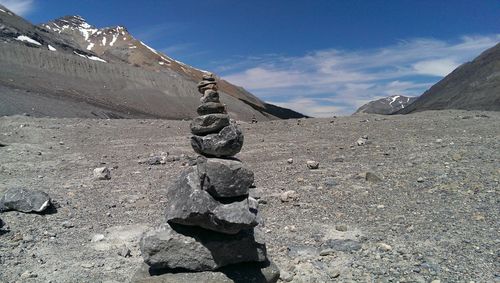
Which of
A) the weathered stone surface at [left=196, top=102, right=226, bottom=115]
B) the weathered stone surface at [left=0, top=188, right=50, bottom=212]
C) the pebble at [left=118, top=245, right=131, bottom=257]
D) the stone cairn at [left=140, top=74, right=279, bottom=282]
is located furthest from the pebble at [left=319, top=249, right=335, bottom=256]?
the weathered stone surface at [left=0, top=188, right=50, bottom=212]

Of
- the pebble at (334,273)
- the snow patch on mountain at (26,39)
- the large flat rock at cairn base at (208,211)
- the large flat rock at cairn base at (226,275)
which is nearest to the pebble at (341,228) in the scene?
the pebble at (334,273)

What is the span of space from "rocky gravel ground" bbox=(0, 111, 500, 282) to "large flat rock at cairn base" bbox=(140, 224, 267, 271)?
1052mm

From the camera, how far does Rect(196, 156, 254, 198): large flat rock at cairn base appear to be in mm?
7031

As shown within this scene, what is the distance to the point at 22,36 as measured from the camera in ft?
A: 359

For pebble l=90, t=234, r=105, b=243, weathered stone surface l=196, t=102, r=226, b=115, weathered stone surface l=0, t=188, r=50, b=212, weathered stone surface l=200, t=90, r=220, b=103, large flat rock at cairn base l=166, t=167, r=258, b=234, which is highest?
weathered stone surface l=200, t=90, r=220, b=103

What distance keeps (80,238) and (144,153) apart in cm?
1215

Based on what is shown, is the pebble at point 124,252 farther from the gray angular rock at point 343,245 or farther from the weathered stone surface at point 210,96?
the gray angular rock at point 343,245

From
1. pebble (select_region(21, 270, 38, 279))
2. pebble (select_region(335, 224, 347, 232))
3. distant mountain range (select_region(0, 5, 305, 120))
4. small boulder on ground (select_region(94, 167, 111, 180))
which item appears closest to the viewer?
pebble (select_region(21, 270, 38, 279))

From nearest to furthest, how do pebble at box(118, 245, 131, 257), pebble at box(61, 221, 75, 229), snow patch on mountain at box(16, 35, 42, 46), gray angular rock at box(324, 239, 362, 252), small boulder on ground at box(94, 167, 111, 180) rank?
1. gray angular rock at box(324, 239, 362, 252)
2. pebble at box(118, 245, 131, 257)
3. pebble at box(61, 221, 75, 229)
4. small boulder on ground at box(94, 167, 111, 180)
5. snow patch on mountain at box(16, 35, 42, 46)

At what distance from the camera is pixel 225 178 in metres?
7.04

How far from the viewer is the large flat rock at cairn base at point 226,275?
23.2 ft

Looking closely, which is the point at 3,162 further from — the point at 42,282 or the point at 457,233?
the point at 457,233

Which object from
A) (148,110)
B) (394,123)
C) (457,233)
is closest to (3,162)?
(457,233)

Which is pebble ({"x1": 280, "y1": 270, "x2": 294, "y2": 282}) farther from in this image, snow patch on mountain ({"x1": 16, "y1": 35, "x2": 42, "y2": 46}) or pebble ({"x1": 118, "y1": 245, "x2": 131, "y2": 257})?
snow patch on mountain ({"x1": 16, "y1": 35, "x2": 42, "y2": 46})
